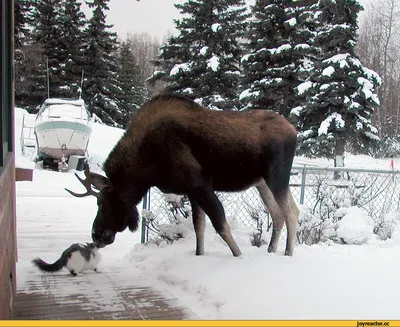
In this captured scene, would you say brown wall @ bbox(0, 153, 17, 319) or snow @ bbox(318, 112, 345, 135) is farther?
snow @ bbox(318, 112, 345, 135)

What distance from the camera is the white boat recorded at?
18734 millimetres

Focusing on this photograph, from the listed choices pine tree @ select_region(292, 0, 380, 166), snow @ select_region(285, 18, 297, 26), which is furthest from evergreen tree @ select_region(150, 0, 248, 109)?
pine tree @ select_region(292, 0, 380, 166)

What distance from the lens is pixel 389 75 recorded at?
3306 cm

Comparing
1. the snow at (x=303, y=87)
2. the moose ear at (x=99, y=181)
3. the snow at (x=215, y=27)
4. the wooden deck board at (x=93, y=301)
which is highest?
the snow at (x=215, y=27)

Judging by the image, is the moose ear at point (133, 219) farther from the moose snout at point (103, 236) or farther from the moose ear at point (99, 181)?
the moose ear at point (99, 181)

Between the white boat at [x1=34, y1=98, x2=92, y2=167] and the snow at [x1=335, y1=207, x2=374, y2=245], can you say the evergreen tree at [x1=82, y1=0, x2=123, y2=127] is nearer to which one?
the white boat at [x1=34, y1=98, x2=92, y2=167]

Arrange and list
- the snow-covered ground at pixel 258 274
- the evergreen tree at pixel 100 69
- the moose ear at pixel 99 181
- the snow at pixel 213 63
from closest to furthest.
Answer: the snow-covered ground at pixel 258 274
the moose ear at pixel 99 181
the snow at pixel 213 63
the evergreen tree at pixel 100 69

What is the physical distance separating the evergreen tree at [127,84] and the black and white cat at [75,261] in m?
29.1

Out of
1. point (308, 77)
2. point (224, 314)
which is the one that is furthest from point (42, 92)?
point (224, 314)

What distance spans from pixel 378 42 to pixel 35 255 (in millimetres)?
24366

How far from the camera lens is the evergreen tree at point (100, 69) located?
2941 centimetres

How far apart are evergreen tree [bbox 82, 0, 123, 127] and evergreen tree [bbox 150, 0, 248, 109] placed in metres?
9.27

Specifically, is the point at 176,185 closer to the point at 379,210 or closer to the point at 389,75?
the point at 379,210

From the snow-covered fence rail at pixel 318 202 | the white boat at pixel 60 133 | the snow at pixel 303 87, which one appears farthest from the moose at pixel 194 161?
the white boat at pixel 60 133
